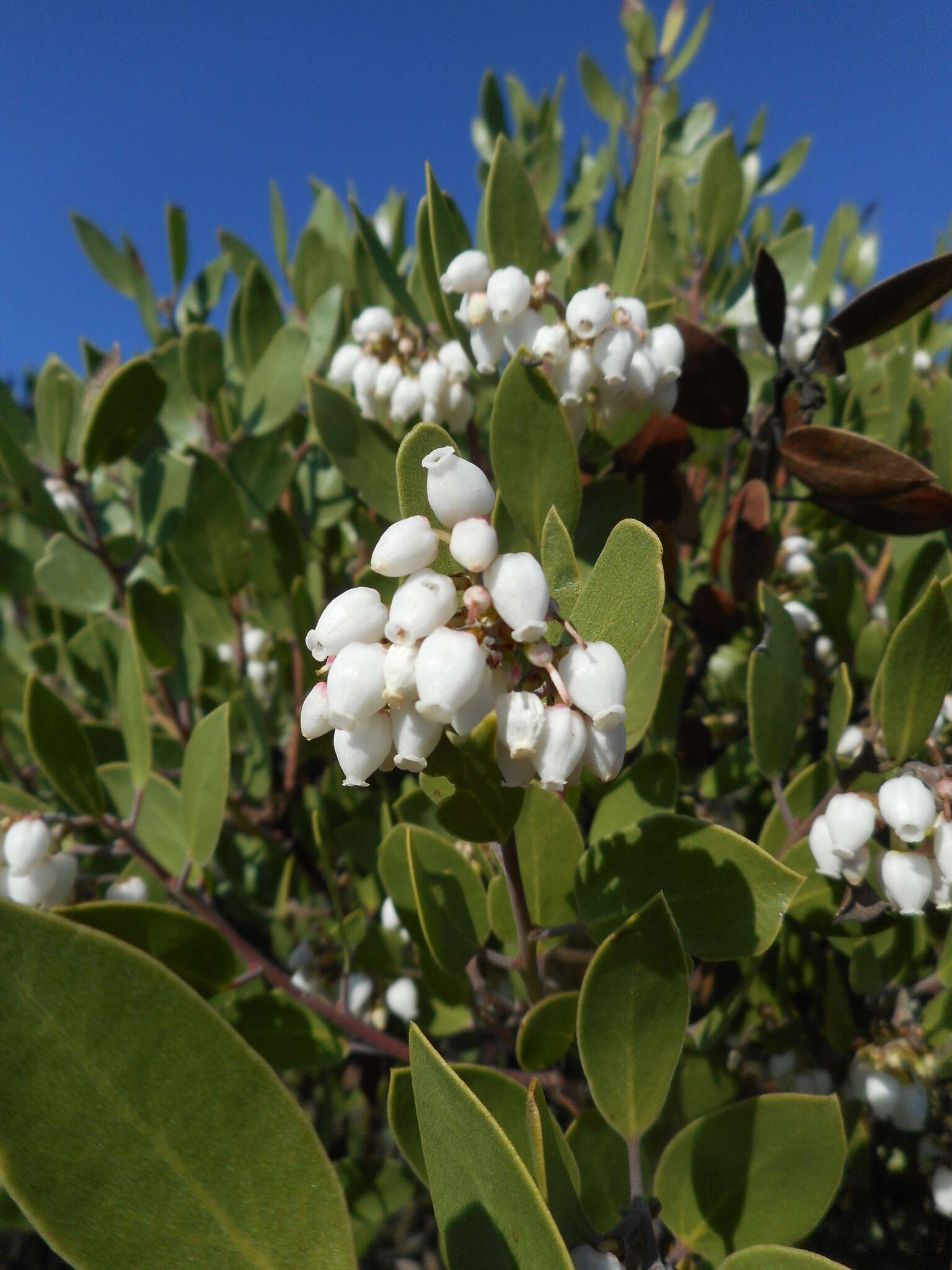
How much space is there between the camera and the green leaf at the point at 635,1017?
0.65 meters

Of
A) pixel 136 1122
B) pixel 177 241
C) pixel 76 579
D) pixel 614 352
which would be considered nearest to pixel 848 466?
pixel 614 352

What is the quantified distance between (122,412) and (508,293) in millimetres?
756

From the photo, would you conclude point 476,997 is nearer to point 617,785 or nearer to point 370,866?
Result: point 370,866

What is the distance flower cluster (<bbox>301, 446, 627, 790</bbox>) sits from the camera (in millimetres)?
583

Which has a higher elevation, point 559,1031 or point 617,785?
point 617,785

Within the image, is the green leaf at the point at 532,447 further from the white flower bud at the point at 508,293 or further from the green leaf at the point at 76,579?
the green leaf at the point at 76,579

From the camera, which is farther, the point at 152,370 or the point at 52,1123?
the point at 152,370

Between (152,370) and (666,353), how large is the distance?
2.77ft

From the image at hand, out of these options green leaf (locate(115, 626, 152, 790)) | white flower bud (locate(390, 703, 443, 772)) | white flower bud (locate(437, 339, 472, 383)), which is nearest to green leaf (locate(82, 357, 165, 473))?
green leaf (locate(115, 626, 152, 790))

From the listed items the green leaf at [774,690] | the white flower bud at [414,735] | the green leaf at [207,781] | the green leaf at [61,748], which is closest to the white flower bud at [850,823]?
the green leaf at [774,690]

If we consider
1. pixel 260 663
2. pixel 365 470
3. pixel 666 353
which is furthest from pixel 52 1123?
pixel 260 663

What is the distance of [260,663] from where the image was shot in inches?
84.9

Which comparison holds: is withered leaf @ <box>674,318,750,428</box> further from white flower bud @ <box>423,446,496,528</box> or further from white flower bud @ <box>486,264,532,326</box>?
white flower bud @ <box>423,446,496,528</box>

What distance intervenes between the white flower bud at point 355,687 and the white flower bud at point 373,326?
0.89 meters
